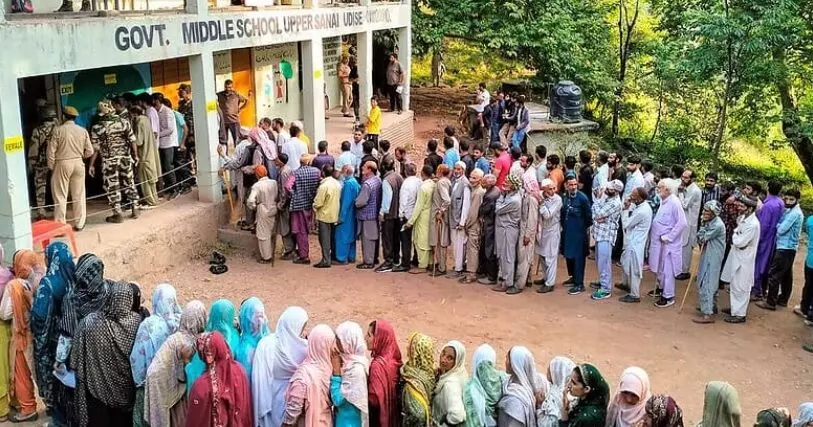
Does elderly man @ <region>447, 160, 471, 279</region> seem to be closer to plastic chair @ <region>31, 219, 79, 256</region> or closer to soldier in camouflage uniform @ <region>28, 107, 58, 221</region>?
plastic chair @ <region>31, 219, 79, 256</region>

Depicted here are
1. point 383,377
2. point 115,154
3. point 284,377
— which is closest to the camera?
point 383,377

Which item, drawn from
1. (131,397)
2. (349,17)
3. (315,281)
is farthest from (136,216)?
(349,17)

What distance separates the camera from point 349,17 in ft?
51.6

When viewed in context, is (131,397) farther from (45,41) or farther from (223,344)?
(45,41)

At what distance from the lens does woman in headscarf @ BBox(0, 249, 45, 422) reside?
5.77 metres

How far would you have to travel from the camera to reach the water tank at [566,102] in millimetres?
16969

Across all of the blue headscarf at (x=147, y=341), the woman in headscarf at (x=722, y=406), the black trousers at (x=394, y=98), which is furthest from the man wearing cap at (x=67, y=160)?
the black trousers at (x=394, y=98)

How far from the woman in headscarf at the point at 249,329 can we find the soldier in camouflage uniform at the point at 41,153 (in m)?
5.12

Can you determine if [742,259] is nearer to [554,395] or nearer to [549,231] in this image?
[549,231]

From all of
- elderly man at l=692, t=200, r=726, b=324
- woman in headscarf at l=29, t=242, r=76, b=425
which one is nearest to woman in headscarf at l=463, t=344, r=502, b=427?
woman in headscarf at l=29, t=242, r=76, b=425

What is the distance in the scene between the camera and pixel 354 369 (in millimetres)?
4859

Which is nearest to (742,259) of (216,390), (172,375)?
(216,390)

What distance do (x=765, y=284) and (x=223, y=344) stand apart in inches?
281

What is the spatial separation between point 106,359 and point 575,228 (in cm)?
580
